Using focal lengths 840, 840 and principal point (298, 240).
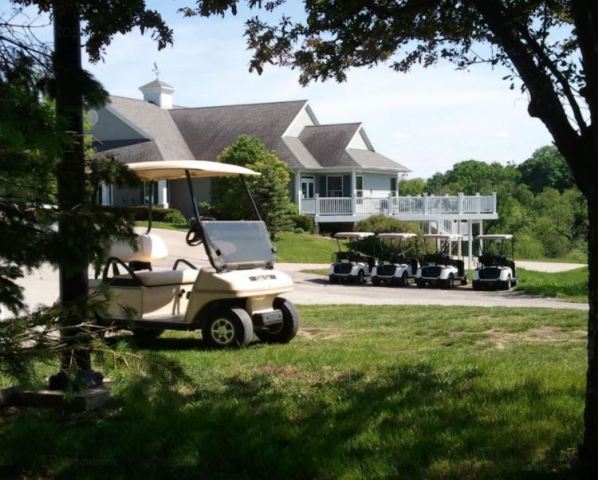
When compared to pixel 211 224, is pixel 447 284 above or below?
below

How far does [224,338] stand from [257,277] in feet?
2.70

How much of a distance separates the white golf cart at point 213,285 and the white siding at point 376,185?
1416 inches

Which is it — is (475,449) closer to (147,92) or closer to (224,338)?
(224,338)

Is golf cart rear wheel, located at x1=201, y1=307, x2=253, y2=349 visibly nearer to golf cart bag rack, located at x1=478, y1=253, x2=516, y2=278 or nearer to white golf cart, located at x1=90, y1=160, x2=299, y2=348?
white golf cart, located at x1=90, y1=160, x2=299, y2=348

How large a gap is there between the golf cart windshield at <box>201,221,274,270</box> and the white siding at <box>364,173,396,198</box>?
1411 inches

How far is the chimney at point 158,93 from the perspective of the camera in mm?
50469

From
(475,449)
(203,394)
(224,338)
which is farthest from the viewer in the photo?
(224,338)

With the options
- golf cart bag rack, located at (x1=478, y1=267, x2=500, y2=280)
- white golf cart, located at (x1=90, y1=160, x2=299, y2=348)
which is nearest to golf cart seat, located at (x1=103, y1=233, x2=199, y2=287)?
white golf cart, located at (x1=90, y1=160, x2=299, y2=348)

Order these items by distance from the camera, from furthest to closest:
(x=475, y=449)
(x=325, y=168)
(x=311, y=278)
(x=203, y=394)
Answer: (x=325, y=168), (x=311, y=278), (x=203, y=394), (x=475, y=449)

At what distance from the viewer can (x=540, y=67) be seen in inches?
219

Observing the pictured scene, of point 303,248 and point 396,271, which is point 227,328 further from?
point 303,248

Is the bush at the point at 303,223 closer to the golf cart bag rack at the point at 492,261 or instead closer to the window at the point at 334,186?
the window at the point at 334,186

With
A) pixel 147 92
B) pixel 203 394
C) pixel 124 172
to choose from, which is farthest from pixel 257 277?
pixel 147 92

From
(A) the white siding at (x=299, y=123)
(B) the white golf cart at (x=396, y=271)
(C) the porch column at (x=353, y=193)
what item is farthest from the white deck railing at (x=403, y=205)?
(B) the white golf cart at (x=396, y=271)
